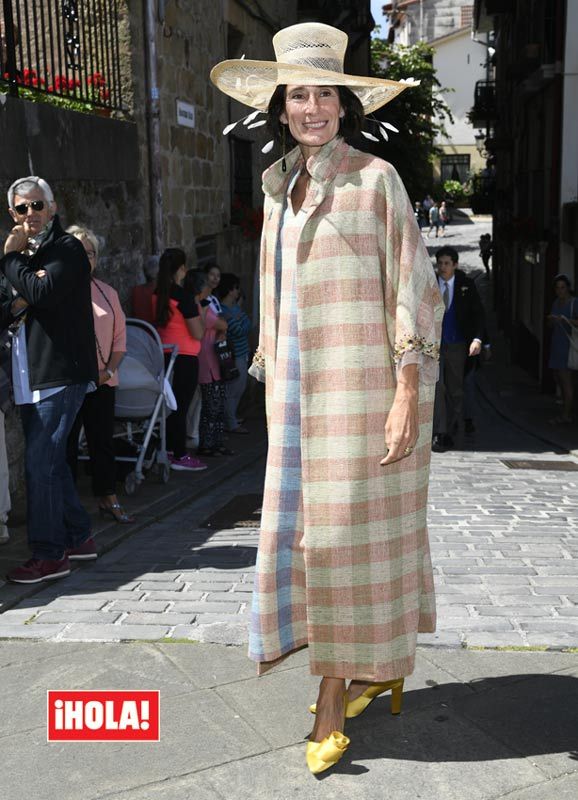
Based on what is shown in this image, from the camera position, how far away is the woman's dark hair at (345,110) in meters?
3.42

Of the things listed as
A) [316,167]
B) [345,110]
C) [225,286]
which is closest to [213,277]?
[225,286]

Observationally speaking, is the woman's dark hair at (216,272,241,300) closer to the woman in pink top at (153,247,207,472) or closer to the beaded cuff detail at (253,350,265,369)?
the woman in pink top at (153,247,207,472)

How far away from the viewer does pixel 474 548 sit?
5.88 m

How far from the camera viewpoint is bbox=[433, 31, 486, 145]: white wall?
62.1 m

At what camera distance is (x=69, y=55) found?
8.33 metres

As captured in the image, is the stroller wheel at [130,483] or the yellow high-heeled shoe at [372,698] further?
the stroller wheel at [130,483]

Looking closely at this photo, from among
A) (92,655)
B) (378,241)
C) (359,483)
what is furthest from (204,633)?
(378,241)

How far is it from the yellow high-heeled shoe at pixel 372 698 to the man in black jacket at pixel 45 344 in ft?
6.74

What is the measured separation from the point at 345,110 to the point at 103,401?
11.3ft

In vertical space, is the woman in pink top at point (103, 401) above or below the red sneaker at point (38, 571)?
above

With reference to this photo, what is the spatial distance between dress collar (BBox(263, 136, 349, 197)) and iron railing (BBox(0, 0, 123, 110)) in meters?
4.13

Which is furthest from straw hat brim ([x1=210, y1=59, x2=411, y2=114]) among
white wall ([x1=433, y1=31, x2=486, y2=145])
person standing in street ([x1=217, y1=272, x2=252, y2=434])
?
white wall ([x1=433, y1=31, x2=486, y2=145])

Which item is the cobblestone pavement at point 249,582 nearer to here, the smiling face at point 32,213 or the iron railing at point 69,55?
the smiling face at point 32,213

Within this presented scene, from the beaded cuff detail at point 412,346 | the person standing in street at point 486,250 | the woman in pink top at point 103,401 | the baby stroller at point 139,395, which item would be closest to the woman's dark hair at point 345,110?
the beaded cuff detail at point 412,346
